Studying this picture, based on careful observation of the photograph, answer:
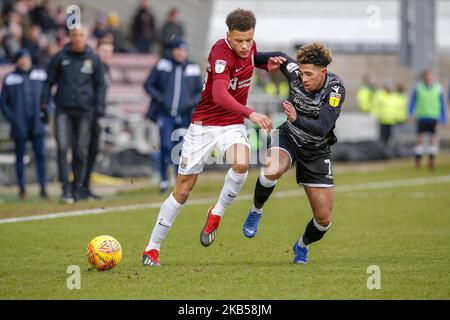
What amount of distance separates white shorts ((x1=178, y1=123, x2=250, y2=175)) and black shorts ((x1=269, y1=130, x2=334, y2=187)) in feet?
1.51

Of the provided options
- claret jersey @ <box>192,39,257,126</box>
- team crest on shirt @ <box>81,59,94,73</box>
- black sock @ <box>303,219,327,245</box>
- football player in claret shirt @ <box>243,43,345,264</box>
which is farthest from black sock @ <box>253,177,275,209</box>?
team crest on shirt @ <box>81,59,94,73</box>

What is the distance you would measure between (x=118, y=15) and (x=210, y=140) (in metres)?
20.3

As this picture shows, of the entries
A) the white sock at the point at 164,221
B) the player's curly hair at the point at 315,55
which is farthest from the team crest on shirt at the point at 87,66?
the player's curly hair at the point at 315,55

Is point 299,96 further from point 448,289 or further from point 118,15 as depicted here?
point 118,15

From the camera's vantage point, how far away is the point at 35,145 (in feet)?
55.3

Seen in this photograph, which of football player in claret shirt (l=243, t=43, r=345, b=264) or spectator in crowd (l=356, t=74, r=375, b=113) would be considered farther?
spectator in crowd (l=356, t=74, r=375, b=113)

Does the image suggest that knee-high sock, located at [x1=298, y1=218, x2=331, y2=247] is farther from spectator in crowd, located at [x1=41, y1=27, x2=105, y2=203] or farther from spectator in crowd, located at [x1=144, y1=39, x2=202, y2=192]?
spectator in crowd, located at [x1=144, y1=39, x2=202, y2=192]

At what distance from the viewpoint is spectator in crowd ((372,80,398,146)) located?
94.3ft

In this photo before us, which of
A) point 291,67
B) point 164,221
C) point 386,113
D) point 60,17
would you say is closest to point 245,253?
point 164,221

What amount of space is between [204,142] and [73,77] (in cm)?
658

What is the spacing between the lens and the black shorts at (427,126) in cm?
2486

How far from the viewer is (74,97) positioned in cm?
1568

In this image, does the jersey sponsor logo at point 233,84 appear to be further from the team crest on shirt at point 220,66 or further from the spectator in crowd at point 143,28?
the spectator in crowd at point 143,28

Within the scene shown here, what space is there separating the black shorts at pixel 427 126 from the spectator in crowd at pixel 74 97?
36.6ft
